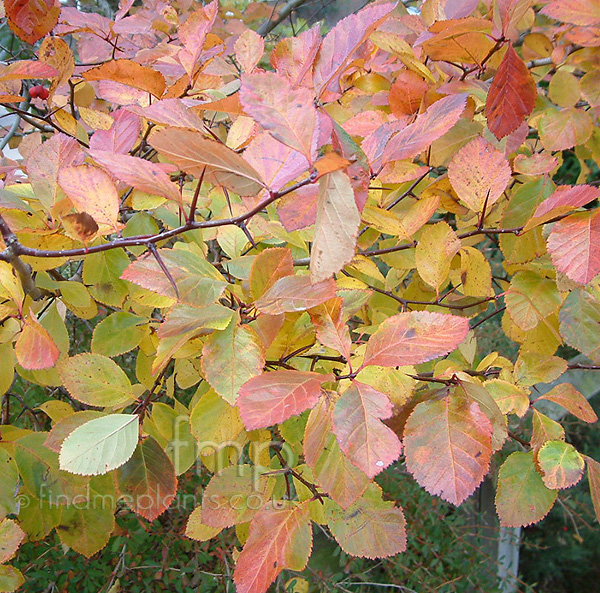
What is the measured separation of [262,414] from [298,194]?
0.20 metres

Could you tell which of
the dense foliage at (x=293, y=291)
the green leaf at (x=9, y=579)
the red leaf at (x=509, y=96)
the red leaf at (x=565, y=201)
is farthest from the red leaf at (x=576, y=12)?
the green leaf at (x=9, y=579)

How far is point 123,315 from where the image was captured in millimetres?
728

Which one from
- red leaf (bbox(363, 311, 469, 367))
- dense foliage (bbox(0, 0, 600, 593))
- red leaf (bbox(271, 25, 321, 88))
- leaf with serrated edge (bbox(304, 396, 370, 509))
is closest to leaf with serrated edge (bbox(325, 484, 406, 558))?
dense foliage (bbox(0, 0, 600, 593))

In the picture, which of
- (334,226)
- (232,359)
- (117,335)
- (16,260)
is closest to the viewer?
(334,226)

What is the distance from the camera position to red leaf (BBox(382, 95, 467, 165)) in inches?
19.5

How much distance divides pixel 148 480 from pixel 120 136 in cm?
41

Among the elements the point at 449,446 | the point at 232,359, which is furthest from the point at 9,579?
the point at 449,446

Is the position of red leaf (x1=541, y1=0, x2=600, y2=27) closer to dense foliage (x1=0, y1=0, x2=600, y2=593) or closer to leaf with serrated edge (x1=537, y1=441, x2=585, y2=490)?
dense foliage (x1=0, y1=0, x2=600, y2=593)

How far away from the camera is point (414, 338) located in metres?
0.45

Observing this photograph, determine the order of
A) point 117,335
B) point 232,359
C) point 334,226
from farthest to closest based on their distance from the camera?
point 117,335, point 232,359, point 334,226

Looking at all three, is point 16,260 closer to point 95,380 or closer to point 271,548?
point 95,380

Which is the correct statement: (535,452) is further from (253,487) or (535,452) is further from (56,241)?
(56,241)

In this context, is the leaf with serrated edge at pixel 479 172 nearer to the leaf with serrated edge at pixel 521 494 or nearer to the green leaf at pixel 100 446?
the leaf with serrated edge at pixel 521 494

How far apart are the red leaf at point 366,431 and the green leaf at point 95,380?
0.31 metres
